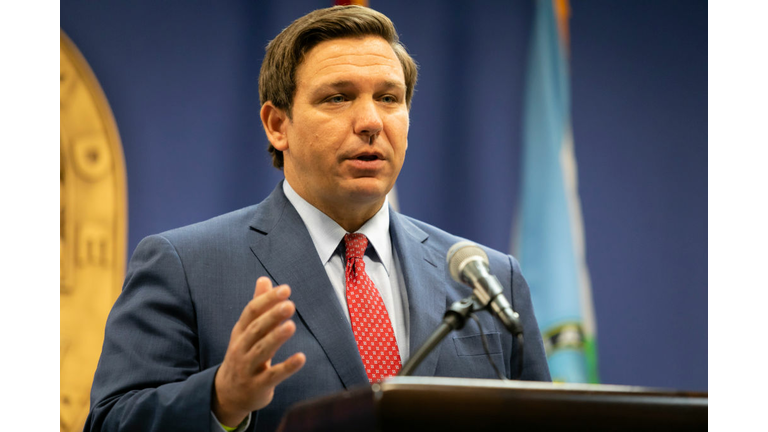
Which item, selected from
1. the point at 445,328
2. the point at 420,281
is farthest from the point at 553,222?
the point at 445,328

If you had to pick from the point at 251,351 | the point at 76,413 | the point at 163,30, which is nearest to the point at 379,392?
the point at 251,351

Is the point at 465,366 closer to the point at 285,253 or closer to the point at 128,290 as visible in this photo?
the point at 285,253

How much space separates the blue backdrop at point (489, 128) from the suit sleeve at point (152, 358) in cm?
118

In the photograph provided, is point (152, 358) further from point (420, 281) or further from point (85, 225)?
point (85, 225)

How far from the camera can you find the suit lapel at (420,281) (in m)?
1.87

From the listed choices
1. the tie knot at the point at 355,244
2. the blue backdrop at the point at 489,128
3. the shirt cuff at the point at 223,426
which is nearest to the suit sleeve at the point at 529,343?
the tie knot at the point at 355,244

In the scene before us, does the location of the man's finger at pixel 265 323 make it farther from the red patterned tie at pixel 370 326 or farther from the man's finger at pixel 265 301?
the red patterned tie at pixel 370 326

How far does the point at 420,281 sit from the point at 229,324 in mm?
539

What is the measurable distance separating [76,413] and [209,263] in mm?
1319

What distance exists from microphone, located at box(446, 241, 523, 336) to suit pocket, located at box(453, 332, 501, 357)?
21.1 inches

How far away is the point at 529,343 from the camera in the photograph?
6.73 ft

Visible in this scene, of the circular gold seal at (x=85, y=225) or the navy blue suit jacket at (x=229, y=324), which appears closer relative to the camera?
the navy blue suit jacket at (x=229, y=324)

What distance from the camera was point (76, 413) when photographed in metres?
2.74

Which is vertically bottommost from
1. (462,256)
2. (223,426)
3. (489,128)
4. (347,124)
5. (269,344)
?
(223,426)
